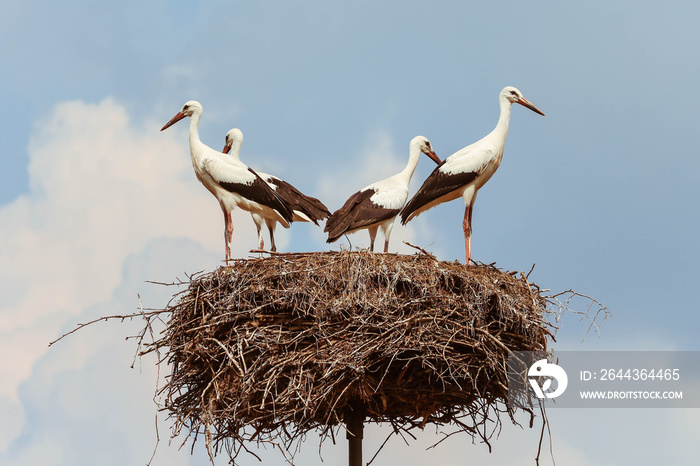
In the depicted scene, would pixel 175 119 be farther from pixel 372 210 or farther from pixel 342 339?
pixel 342 339

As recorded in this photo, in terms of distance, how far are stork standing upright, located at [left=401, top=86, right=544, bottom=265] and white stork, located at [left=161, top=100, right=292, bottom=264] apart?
4.28ft

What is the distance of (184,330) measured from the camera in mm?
8461

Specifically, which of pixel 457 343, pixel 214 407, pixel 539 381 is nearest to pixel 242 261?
pixel 214 407

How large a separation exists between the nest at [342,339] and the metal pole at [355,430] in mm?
35

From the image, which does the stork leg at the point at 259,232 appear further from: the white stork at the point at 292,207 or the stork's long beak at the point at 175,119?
the stork's long beak at the point at 175,119

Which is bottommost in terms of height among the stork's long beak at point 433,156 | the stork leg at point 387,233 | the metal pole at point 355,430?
the metal pole at point 355,430

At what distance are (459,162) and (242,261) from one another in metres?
2.91

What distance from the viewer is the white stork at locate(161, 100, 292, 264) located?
10422 mm

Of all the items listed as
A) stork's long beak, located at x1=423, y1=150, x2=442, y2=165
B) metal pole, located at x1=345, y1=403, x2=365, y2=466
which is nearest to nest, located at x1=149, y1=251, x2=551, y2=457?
metal pole, located at x1=345, y1=403, x2=365, y2=466

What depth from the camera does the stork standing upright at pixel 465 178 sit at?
1038 cm

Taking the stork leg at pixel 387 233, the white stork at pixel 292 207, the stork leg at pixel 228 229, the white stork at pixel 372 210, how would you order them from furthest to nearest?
1. the white stork at pixel 292 207
2. the stork leg at pixel 228 229
3. the stork leg at pixel 387 233
4. the white stork at pixel 372 210

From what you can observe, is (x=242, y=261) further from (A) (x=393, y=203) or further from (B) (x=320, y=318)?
(A) (x=393, y=203)

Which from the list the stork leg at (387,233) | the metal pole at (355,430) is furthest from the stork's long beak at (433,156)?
the metal pole at (355,430)

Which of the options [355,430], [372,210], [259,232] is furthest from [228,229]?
[355,430]
